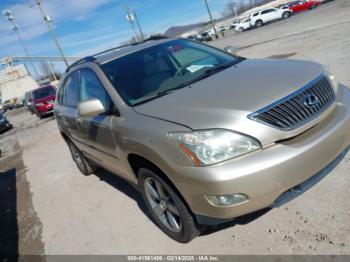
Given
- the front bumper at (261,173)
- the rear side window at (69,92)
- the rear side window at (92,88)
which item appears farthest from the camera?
the rear side window at (69,92)

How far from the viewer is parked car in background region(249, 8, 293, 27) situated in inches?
1328

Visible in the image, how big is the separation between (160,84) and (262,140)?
1.47 m

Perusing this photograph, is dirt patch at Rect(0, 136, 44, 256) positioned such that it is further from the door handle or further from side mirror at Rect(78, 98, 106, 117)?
side mirror at Rect(78, 98, 106, 117)

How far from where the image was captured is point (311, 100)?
2631 mm

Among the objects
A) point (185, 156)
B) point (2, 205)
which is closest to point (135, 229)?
point (185, 156)

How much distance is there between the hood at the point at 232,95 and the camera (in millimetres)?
2480

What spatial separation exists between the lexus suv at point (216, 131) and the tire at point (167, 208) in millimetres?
12

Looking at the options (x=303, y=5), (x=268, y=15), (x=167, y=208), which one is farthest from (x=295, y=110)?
(x=303, y=5)

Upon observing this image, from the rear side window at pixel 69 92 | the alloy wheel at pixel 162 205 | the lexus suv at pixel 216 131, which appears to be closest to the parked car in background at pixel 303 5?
the rear side window at pixel 69 92

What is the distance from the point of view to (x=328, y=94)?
2.85 m

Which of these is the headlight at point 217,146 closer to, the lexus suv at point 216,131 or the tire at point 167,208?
the lexus suv at point 216,131

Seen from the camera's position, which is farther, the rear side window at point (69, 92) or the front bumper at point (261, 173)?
the rear side window at point (69, 92)

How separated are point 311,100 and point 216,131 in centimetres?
88

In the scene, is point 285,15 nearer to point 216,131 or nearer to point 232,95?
point 232,95
